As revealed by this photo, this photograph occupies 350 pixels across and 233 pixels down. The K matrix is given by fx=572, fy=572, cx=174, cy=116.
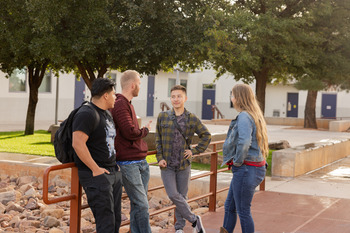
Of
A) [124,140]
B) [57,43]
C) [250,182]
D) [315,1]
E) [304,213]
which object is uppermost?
[315,1]

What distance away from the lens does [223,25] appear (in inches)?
605

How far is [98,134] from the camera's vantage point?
455 cm

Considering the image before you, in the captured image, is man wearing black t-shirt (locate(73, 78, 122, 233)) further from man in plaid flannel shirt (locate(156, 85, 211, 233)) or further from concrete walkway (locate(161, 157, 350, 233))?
concrete walkway (locate(161, 157, 350, 233))

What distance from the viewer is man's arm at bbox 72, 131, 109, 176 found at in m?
4.39

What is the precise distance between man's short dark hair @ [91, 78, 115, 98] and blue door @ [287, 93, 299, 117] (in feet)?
145

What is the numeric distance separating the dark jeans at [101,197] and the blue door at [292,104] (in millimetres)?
44314

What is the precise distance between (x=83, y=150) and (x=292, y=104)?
45028mm

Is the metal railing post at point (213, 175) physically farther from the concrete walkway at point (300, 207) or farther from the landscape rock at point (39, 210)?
the landscape rock at point (39, 210)

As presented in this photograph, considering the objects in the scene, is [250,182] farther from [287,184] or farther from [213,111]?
[213,111]

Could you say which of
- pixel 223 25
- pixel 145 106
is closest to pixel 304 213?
pixel 223 25

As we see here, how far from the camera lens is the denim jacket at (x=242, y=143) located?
17.6ft

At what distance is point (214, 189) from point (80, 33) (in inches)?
353

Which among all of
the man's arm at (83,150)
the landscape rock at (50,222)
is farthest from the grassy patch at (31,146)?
the man's arm at (83,150)

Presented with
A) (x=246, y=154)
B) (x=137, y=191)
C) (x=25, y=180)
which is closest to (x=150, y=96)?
(x=25, y=180)
